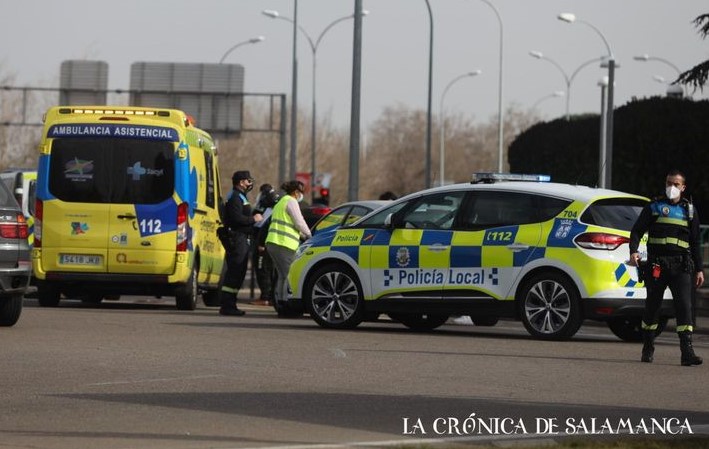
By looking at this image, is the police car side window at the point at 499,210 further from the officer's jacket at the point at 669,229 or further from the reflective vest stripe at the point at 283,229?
the reflective vest stripe at the point at 283,229

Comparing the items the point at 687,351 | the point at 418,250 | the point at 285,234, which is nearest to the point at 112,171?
the point at 285,234

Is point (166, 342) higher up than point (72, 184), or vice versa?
point (72, 184)

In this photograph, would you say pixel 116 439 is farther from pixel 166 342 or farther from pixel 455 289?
pixel 455 289

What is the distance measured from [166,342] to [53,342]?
1.07 m

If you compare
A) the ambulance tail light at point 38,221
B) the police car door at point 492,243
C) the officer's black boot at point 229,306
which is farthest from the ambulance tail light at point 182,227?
the police car door at point 492,243

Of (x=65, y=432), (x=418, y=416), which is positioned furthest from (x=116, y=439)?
(x=418, y=416)

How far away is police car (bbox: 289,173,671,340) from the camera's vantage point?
16.7 meters

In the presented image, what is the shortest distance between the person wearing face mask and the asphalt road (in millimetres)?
394

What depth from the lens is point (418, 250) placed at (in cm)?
1781

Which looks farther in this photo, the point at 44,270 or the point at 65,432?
the point at 44,270

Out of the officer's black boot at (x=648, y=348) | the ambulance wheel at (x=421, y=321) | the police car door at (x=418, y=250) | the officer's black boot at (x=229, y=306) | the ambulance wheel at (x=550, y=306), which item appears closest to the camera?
the officer's black boot at (x=648, y=348)

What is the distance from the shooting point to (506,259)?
677 inches

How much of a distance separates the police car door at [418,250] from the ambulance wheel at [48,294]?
592 centimetres

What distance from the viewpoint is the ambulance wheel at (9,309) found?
56.1ft
